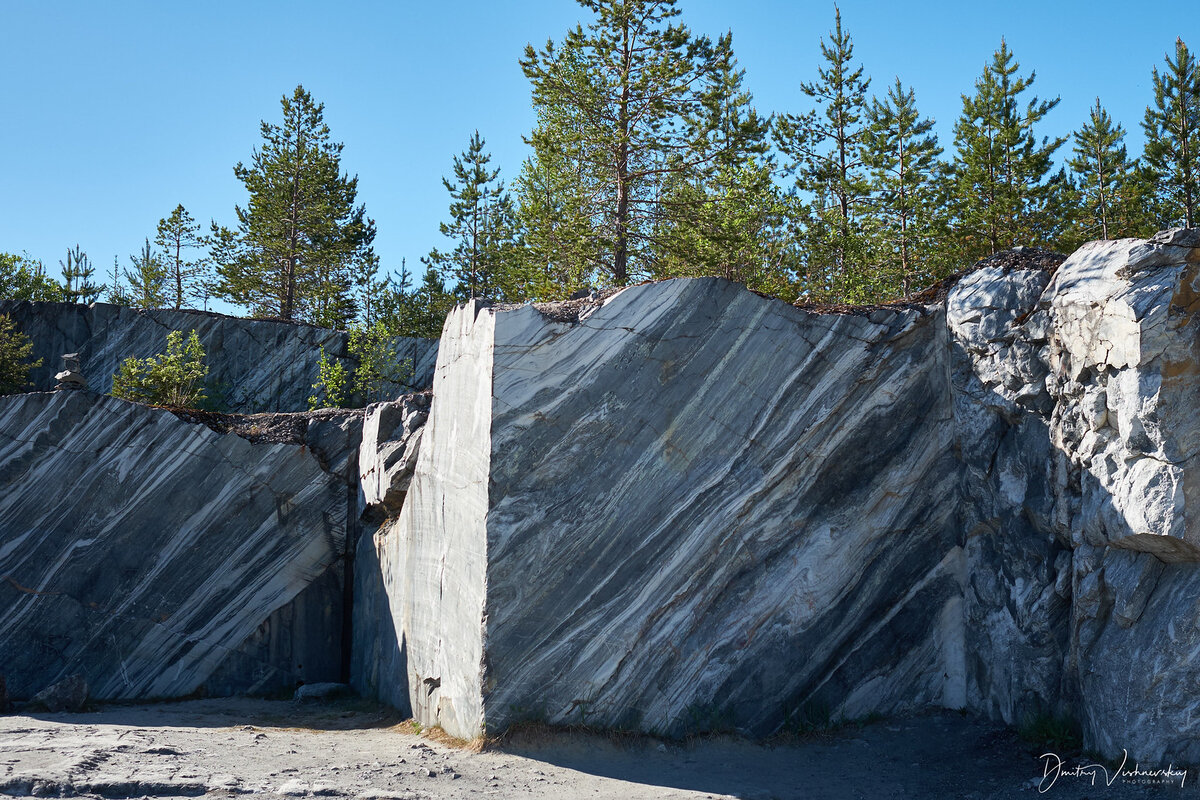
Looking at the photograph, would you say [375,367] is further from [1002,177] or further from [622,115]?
[1002,177]

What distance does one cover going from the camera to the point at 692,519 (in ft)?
28.6

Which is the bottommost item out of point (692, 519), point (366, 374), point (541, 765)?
point (541, 765)

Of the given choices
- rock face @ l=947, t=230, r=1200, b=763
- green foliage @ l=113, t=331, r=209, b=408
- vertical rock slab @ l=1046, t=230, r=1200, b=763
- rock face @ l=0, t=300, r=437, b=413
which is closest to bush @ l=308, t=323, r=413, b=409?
rock face @ l=0, t=300, r=437, b=413

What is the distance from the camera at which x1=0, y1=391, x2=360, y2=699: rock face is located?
11.4 metres

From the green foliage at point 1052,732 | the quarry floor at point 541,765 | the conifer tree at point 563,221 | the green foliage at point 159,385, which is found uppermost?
the conifer tree at point 563,221

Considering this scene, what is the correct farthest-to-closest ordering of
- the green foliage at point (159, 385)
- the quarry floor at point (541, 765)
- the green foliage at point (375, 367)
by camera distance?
the green foliage at point (375, 367) < the green foliage at point (159, 385) < the quarry floor at point (541, 765)

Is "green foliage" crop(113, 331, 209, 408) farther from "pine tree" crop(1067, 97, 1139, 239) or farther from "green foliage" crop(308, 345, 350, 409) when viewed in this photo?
"pine tree" crop(1067, 97, 1139, 239)

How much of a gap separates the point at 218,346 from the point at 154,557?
36.2 ft

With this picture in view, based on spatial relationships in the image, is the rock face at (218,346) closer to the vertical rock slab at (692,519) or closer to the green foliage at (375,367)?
the green foliage at (375,367)

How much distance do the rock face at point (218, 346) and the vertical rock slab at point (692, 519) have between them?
1218cm

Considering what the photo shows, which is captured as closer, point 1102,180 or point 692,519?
point 692,519

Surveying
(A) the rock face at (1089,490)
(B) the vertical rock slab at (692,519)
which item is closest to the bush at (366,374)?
(B) the vertical rock slab at (692,519)

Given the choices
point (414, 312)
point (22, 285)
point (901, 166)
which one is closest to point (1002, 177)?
point (901, 166)

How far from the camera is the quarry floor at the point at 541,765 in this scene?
7035 mm
